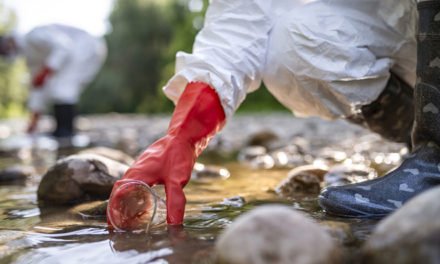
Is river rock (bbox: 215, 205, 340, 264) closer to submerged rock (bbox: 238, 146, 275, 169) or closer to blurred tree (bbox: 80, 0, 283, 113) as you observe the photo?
submerged rock (bbox: 238, 146, 275, 169)

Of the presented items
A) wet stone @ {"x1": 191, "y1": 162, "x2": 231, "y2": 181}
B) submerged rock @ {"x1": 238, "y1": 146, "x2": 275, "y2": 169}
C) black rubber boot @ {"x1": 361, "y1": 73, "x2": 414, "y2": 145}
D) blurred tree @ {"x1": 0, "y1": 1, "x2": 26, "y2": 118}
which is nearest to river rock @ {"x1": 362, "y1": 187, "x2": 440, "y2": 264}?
black rubber boot @ {"x1": 361, "y1": 73, "x2": 414, "y2": 145}

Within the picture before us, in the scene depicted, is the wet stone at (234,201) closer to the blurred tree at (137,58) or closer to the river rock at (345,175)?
the river rock at (345,175)

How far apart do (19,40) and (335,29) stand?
5469 mm

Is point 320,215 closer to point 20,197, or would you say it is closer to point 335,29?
point 335,29

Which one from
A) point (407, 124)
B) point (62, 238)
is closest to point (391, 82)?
point (407, 124)

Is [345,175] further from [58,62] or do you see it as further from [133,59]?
[133,59]

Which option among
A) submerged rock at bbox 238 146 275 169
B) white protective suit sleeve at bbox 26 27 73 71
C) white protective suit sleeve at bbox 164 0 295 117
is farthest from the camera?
white protective suit sleeve at bbox 26 27 73 71

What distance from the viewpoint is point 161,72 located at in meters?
28.0

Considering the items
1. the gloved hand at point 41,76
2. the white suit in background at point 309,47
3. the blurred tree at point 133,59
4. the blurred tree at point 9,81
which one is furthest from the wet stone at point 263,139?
the blurred tree at point 9,81

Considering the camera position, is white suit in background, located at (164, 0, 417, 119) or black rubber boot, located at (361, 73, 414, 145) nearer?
white suit in background, located at (164, 0, 417, 119)

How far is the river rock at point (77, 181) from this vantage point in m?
2.16

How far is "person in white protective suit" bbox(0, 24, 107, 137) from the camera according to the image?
6.33 m

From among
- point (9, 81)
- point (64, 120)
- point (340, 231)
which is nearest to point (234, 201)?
point (340, 231)

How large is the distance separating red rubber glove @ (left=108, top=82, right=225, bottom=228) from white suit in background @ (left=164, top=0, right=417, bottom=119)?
0.23 feet
